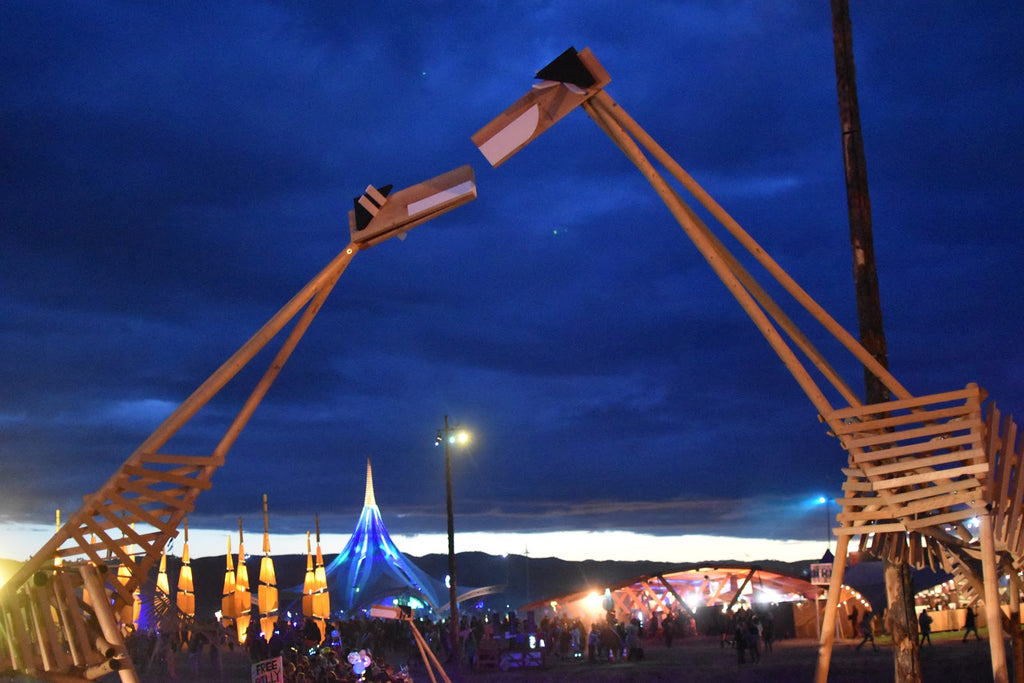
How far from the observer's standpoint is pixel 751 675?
21.2 metres

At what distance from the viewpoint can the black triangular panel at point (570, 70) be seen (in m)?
8.66

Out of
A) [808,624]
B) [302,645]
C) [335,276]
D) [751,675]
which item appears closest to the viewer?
[335,276]

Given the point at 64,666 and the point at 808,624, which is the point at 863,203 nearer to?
the point at 64,666

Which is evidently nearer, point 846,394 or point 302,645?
point 846,394

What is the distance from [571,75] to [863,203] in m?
4.37

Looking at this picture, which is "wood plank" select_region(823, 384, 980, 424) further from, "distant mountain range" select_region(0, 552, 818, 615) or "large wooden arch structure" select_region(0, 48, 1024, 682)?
"distant mountain range" select_region(0, 552, 818, 615)

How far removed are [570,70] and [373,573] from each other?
41800 mm

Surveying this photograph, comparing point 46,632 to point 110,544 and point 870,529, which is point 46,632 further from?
point 870,529

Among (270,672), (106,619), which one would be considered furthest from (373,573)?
(106,619)

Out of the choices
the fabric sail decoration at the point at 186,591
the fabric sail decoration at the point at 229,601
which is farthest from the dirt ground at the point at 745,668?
the fabric sail decoration at the point at 186,591

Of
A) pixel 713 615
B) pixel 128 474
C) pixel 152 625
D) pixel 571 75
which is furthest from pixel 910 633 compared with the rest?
pixel 152 625

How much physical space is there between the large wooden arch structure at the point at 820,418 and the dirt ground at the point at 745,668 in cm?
1317

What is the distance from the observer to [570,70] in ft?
28.5

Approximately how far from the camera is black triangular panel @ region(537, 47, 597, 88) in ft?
28.4
